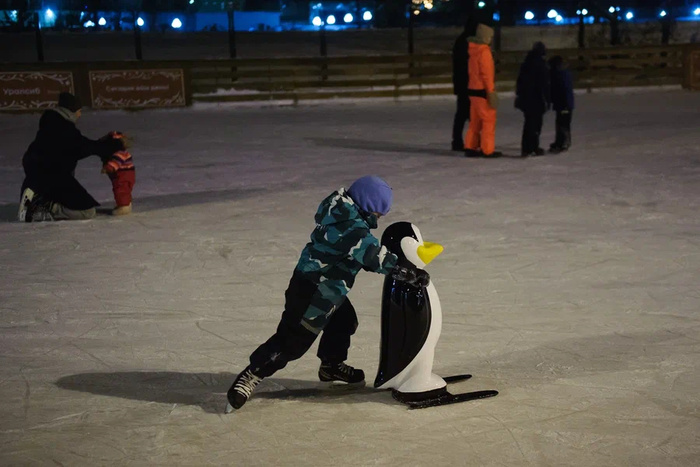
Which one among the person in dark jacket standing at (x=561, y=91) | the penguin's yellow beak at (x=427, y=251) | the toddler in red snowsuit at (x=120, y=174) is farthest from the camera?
the person in dark jacket standing at (x=561, y=91)

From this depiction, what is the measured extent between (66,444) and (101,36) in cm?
2782

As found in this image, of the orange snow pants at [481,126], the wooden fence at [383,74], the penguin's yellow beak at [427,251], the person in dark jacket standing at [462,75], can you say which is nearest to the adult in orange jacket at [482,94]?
the orange snow pants at [481,126]

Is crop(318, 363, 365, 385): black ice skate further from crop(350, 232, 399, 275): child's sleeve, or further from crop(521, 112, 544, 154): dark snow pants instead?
crop(521, 112, 544, 154): dark snow pants

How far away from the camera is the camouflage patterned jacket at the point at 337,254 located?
381 centimetres

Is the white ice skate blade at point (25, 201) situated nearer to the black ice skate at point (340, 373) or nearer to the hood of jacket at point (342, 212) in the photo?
the black ice skate at point (340, 373)

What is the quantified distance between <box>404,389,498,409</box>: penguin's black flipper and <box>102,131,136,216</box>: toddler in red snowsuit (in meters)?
5.02

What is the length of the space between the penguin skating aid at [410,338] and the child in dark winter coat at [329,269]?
19 centimetres

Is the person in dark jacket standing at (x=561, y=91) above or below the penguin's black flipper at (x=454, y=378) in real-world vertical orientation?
above

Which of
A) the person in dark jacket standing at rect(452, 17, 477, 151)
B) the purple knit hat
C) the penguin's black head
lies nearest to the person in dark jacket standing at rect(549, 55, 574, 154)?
the person in dark jacket standing at rect(452, 17, 477, 151)

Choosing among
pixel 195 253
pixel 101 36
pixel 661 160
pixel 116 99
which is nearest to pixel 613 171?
pixel 661 160

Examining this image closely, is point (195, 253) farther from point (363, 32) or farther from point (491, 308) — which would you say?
point (363, 32)

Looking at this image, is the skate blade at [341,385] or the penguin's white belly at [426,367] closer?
the penguin's white belly at [426,367]

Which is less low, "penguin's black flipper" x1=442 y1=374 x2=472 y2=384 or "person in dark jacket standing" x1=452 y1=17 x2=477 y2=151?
"person in dark jacket standing" x1=452 y1=17 x2=477 y2=151

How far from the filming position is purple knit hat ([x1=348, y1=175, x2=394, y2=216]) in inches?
152
